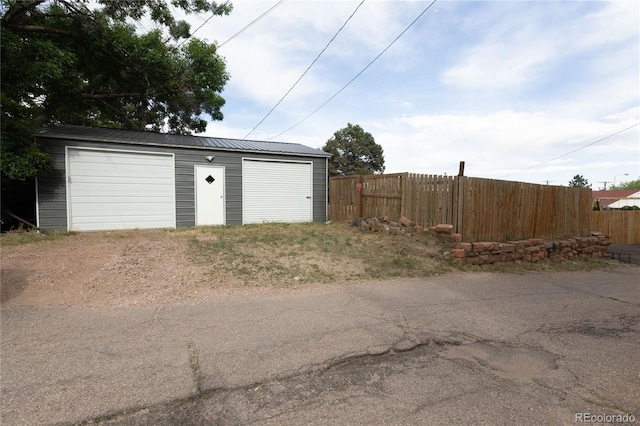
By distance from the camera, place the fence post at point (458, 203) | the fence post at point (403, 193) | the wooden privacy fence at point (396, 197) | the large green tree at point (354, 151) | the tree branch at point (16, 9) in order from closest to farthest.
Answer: the fence post at point (458, 203) → the wooden privacy fence at point (396, 197) → the tree branch at point (16, 9) → the fence post at point (403, 193) → the large green tree at point (354, 151)

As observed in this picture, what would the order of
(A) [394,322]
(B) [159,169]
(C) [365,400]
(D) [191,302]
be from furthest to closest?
(B) [159,169] < (D) [191,302] < (A) [394,322] < (C) [365,400]

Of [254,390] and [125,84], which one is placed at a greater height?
[125,84]

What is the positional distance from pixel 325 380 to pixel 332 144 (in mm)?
32184

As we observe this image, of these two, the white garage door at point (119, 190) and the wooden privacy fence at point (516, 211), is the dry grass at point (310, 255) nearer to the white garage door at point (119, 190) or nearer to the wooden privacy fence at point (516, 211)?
the wooden privacy fence at point (516, 211)

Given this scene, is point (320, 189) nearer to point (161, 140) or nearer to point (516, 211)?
point (161, 140)

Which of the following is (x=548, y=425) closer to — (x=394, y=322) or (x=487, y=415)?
(x=487, y=415)

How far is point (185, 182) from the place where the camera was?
10695mm

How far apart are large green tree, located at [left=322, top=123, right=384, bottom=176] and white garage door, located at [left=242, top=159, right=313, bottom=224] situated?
19.9 meters

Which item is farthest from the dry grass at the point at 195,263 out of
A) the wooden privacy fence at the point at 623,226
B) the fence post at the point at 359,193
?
the wooden privacy fence at the point at 623,226

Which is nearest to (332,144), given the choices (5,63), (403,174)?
(403,174)

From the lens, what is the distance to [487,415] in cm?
216

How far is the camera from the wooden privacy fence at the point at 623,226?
18812mm

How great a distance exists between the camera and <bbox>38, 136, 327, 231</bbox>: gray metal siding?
889 centimetres

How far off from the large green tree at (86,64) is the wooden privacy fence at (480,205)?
748cm
